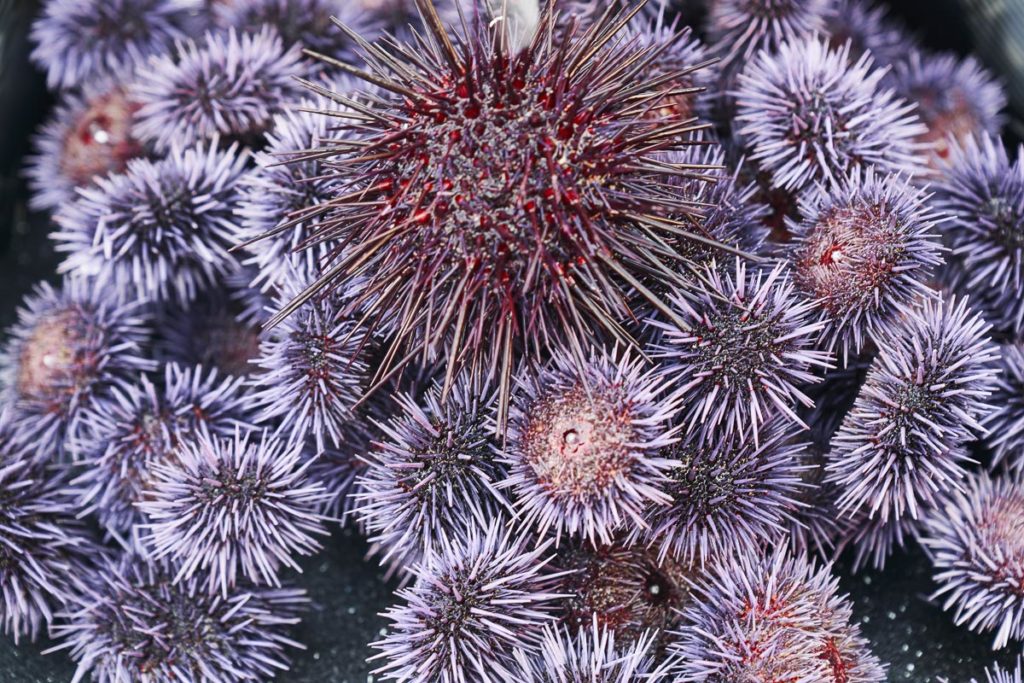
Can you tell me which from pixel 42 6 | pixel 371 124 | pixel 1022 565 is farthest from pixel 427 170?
pixel 42 6

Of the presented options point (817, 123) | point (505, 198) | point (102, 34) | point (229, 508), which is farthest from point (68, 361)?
point (817, 123)

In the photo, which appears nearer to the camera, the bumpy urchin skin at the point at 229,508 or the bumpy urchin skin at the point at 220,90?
the bumpy urchin skin at the point at 229,508

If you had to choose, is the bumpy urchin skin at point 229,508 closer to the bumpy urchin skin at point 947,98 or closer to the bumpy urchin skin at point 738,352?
the bumpy urchin skin at point 738,352

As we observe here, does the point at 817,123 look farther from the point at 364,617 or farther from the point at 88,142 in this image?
the point at 88,142

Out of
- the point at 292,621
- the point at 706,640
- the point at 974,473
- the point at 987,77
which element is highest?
the point at 987,77

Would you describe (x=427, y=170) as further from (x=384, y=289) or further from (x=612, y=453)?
(x=612, y=453)

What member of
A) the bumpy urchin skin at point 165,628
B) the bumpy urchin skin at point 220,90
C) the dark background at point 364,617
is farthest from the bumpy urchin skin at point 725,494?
the bumpy urchin skin at point 220,90
